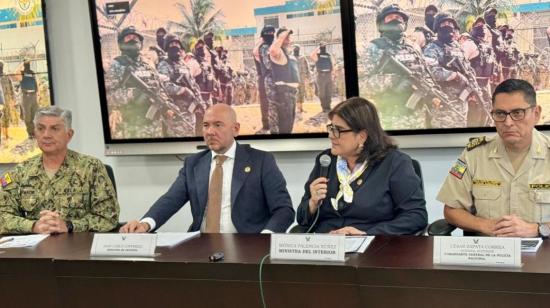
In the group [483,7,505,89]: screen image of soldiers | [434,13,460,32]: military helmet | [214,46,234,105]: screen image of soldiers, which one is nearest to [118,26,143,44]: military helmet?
[214,46,234,105]: screen image of soldiers

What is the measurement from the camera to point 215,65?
13.7 feet

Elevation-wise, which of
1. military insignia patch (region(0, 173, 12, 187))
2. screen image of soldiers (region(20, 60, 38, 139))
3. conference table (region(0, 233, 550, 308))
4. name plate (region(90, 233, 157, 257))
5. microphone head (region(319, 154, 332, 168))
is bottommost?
conference table (region(0, 233, 550, 308))

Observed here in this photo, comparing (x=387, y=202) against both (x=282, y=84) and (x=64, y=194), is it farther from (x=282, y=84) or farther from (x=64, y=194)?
(x=64, y=194)

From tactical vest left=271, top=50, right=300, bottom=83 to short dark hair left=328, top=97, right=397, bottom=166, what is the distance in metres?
1.12

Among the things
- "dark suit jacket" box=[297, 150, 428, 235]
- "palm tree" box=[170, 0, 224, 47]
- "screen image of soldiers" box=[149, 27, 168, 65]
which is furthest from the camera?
"screen image of soldiers" box=[149, 27, 168, 65]

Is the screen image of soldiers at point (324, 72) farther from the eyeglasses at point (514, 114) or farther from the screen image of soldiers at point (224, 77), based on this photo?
the eyeglasses at point (514, 114)

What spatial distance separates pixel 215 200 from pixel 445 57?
152cm

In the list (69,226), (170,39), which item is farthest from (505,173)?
(170,39)

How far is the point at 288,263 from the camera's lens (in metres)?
2.03

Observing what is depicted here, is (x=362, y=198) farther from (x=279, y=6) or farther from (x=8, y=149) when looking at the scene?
(x=8, y=149)

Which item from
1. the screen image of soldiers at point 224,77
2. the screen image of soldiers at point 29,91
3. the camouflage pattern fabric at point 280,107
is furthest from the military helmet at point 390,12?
the screen image of soldiers at point 29,91

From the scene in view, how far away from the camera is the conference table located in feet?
6.01

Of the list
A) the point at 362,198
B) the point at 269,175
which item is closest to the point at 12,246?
the point at 269,175

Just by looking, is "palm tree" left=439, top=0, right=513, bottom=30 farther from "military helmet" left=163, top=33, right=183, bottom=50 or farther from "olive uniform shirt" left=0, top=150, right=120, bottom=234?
"olive uniform shirt" left=0, top=150, right=120, bottom=234
